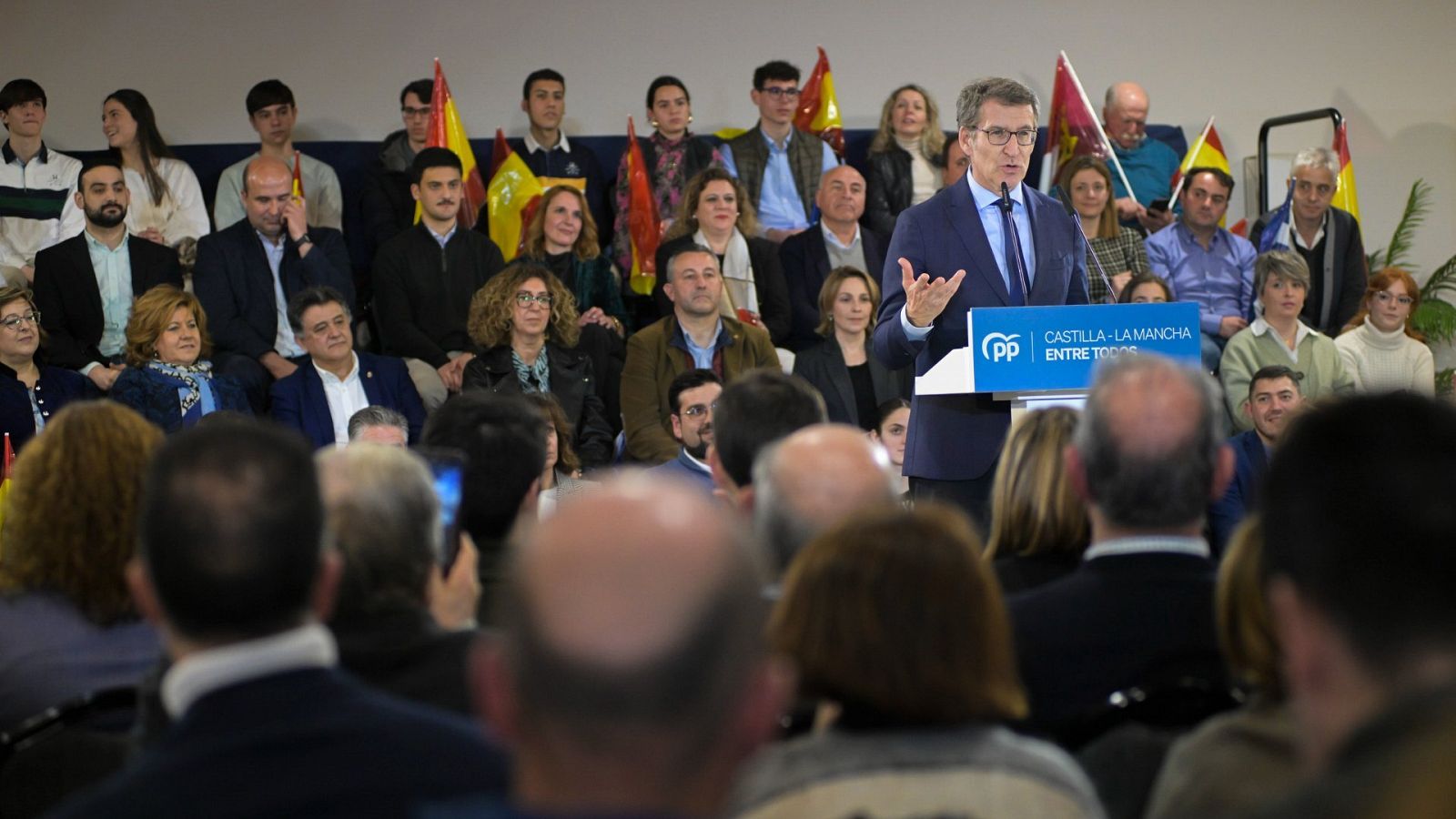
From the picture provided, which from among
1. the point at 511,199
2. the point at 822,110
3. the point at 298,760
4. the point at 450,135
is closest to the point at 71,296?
the point at 450,135

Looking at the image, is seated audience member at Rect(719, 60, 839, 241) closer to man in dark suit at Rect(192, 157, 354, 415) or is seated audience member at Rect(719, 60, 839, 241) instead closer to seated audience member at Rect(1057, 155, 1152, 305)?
seated audience member at Rect(1057, 155, 1152, 305)

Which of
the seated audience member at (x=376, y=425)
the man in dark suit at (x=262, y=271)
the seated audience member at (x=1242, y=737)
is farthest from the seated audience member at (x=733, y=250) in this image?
the seated audience member at (x=1242, y=737)

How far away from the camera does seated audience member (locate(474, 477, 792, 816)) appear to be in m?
1.07

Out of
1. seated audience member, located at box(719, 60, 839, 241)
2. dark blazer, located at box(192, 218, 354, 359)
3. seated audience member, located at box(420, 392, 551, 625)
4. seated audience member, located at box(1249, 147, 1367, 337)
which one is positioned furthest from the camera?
seated audience member, located at box(1249, 147, 1367, 337)

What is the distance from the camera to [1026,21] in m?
9.31

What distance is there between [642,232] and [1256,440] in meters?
3.04

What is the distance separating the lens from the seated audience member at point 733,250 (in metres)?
7.07

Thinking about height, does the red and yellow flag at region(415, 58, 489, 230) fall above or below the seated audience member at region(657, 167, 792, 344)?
above

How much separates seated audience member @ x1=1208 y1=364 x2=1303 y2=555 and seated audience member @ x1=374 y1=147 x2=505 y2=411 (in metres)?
3.24

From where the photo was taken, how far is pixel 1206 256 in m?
7.71

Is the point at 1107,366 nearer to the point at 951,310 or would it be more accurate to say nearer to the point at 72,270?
the point at 951,310

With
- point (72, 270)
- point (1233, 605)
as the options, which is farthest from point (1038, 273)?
point (72, 270)

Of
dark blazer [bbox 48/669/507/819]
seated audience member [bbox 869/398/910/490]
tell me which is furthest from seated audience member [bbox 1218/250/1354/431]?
dark blazer [bbox 48/669/507/819]

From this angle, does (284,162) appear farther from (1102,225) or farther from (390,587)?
(390,587)
